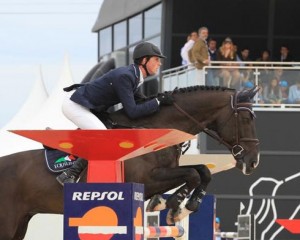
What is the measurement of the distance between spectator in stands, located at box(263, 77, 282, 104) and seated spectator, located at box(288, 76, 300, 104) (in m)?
0.20

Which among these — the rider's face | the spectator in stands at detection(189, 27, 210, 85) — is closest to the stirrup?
the rider's face

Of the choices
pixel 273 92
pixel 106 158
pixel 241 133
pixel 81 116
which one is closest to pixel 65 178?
pixel 81 116

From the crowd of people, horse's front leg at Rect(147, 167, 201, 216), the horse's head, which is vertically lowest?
horse's front leg at Rect(147, 167, 201, 216)

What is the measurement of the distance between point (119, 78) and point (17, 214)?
1824 millimetres

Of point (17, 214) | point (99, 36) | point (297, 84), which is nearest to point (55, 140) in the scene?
point (17, 214)

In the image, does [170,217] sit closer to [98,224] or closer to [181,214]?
[181,214]

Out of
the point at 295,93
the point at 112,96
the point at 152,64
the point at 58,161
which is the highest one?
the point at 295,93

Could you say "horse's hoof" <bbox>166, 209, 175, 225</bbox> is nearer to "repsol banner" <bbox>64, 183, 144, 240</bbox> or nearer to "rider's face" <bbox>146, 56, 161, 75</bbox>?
"rider's face" <bbox>146, 56, 161, 75</bbox>

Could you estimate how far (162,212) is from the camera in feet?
35.3

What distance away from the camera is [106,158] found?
7.86m

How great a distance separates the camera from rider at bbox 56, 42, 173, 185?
9875 mm

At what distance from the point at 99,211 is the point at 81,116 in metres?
2.91

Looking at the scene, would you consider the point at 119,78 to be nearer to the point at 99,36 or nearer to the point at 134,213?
the point at 134,213

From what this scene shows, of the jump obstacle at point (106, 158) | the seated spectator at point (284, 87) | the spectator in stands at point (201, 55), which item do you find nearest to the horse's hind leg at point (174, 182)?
the jump obstacle at point (106, 158)
